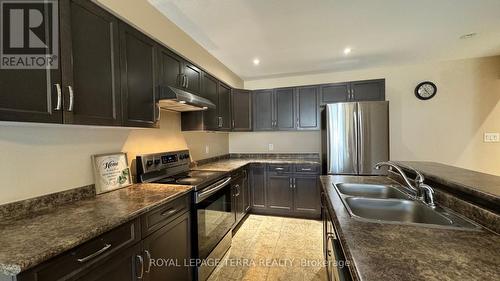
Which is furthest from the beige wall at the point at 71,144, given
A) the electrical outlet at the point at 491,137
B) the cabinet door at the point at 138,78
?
the electrical outlet at the point at 491,137

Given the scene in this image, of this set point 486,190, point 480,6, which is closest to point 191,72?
point 486,190

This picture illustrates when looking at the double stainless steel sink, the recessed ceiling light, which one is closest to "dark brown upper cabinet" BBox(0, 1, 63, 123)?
the double stainless steel sink

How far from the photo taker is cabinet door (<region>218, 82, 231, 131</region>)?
10.3 ft

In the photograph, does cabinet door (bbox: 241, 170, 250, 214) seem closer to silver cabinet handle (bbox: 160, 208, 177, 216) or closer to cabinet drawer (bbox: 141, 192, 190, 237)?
cabinet drawer (bbox: 141, 192, 190, 237)

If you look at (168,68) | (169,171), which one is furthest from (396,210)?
(168,68)

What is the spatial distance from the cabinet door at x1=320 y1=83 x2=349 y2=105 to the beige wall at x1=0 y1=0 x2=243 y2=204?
226cm

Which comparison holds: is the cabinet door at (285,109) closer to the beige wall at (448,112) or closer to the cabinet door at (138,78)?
the beige wall at (448,112)

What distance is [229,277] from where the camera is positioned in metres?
2.00

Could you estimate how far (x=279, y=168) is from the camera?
11.1 ft

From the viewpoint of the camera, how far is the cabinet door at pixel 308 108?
3.59 metres

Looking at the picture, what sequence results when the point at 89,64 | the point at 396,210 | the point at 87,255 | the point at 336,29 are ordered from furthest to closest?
the point at 336,29, the point at 396,210, the point at 89,64, the point at 87,255

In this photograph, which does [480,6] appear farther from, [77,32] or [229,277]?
[229,277]

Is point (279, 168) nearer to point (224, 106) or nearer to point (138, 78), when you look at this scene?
point (224, 106)

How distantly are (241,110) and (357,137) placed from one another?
1904mm
